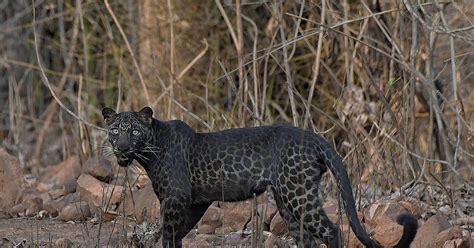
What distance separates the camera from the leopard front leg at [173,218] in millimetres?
6684

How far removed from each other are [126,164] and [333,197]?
2.34 meters

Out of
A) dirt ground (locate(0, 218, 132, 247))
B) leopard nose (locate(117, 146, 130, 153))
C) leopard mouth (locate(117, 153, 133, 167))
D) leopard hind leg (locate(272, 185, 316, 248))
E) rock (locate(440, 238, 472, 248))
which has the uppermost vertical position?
leopard nose (locate(117, 146, 130, 153))

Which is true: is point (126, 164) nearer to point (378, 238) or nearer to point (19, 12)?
point (378, 238)

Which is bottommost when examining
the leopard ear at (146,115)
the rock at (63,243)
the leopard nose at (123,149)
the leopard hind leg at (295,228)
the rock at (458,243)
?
the rock at (63,243)

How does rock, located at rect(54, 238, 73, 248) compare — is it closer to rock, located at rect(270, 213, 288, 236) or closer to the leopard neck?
the leopard neck

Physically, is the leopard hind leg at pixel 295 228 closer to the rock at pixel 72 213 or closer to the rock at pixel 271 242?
the rock at pixel 271 242

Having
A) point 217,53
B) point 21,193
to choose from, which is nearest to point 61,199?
point 21,193

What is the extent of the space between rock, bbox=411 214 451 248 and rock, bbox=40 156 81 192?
389 centimetres

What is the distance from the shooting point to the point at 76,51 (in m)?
15.0

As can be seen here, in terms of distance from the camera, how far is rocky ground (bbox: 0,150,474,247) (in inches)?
271

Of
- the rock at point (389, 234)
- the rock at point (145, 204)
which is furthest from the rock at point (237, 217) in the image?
the rock at point (389, 234)

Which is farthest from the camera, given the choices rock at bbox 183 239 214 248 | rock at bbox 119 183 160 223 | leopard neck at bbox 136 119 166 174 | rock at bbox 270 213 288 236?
rock at bbox 119 183 160 223

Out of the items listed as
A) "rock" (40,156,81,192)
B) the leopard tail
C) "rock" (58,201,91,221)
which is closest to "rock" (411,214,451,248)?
the leopard tail

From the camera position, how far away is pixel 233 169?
6.76 metres
